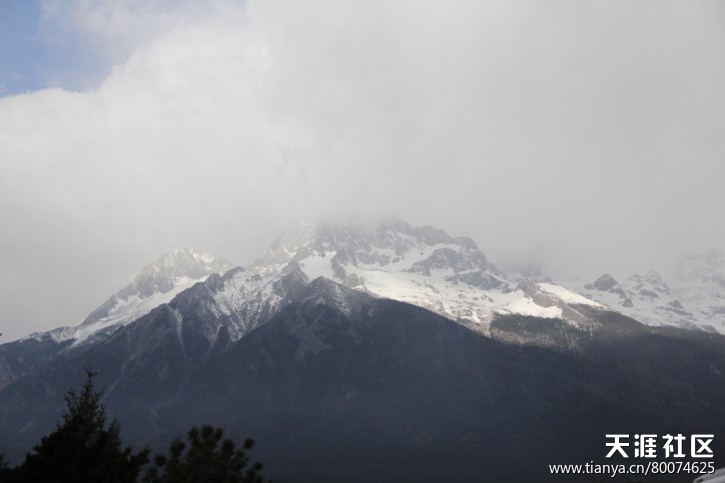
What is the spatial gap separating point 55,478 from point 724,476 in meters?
46.8

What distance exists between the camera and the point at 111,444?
197 ft

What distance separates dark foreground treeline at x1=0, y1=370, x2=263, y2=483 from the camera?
180 ft

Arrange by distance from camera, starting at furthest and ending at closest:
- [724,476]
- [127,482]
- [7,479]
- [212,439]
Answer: [212,439] → [127,482] → [7,479] → [724,476]

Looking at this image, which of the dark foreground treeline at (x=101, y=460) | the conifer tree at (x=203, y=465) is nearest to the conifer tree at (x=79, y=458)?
the dark foreground treeline at (x=101, y=460)

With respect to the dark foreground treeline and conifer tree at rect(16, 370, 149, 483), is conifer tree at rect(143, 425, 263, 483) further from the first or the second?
A: conifer tree at rect(16, 370, 149, 483)

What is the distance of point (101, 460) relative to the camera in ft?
187

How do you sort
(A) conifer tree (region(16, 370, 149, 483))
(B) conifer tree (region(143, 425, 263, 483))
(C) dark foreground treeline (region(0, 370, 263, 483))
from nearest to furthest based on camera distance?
(A) conifer tree (region(16, 370, 149, 483)) → (C) dark foreground treeline (region(0, 370, 263, 483)) → (B) conifer tree (region(143, 425, 263, 483))

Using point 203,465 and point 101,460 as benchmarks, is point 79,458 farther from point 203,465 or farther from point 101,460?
point 203,465

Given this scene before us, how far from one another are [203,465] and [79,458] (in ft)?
32.0

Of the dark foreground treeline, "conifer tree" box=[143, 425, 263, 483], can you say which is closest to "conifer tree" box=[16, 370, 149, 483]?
the dark foreground treeline

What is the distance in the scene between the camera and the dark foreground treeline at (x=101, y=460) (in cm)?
5494

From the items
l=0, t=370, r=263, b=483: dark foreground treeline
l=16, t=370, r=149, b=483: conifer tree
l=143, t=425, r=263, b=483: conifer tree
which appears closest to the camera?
l=16, t=370, r=149, b=483: conifer tree

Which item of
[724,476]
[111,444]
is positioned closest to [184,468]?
[111,444]

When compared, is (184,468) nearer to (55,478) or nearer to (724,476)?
(55,478)
